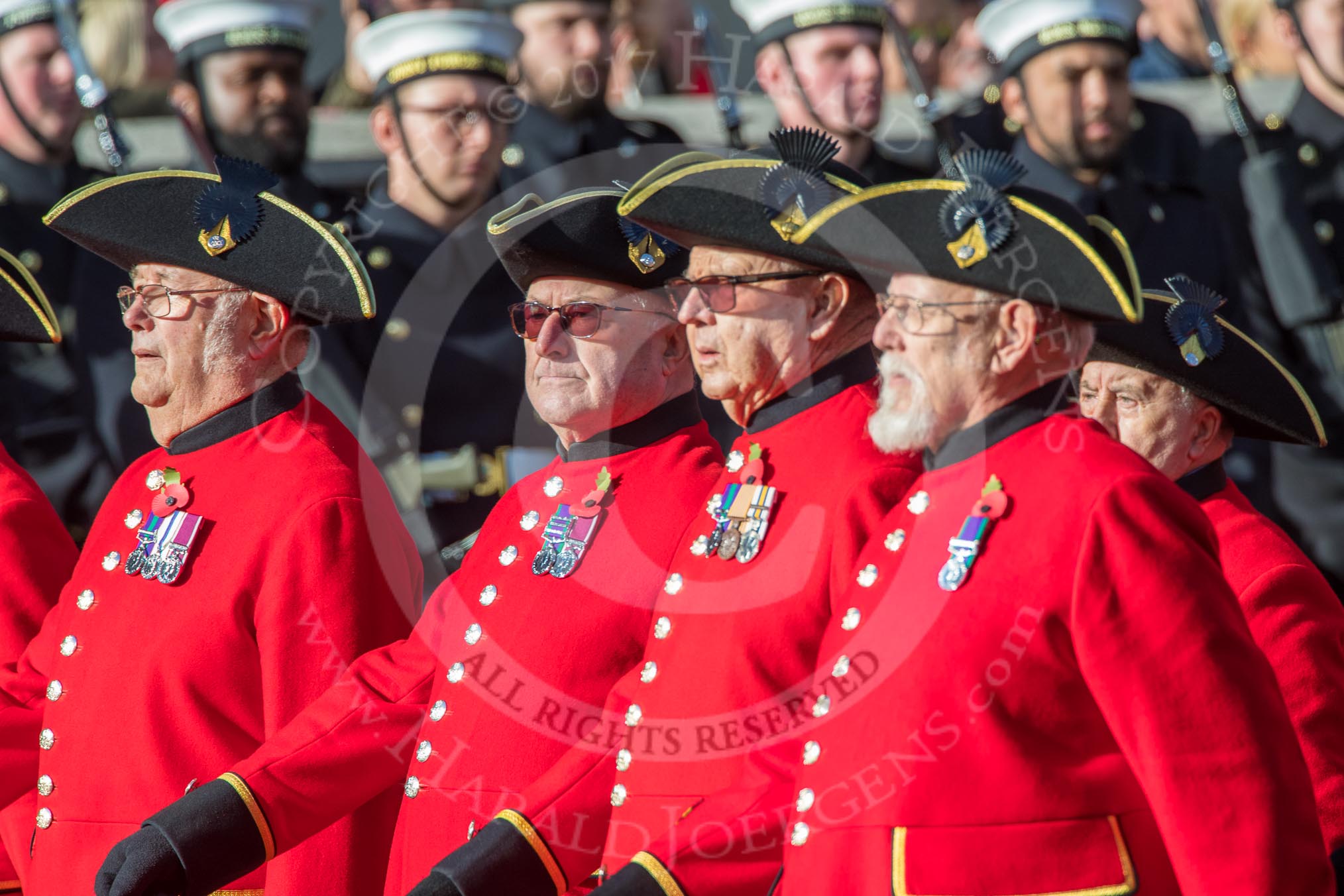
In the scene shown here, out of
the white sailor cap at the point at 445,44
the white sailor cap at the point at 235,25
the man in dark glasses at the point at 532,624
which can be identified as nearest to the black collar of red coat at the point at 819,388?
the man in dark glasses at the point at 532,624

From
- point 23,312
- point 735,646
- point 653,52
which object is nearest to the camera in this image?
point 735,646

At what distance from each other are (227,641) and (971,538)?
1.75 metres

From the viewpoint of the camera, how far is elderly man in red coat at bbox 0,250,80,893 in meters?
5.07

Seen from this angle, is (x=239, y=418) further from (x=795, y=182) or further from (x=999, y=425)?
(x=999, y=425)

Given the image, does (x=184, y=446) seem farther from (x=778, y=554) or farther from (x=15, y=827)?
(x=778, y=554)

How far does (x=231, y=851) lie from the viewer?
13.2ft

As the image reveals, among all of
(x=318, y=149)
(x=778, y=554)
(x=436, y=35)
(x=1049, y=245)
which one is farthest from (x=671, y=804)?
(x=318, y=149)

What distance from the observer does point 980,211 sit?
3387 millimetres

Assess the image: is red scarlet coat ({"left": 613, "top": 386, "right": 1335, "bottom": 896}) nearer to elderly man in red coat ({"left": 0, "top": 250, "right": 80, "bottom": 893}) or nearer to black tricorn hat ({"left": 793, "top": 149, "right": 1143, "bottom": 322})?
black tricorn hat ({"left": 793, "top": 149, "right": 1143, "bottom": 322})

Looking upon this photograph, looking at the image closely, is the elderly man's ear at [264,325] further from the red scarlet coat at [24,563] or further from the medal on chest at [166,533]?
the red scarlet coat at [24,563]

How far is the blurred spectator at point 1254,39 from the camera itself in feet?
28.6

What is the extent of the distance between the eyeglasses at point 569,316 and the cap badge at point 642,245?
10 cm

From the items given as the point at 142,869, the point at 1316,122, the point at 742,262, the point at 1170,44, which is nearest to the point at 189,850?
the point at 142,869

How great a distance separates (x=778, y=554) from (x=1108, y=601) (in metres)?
0.73
